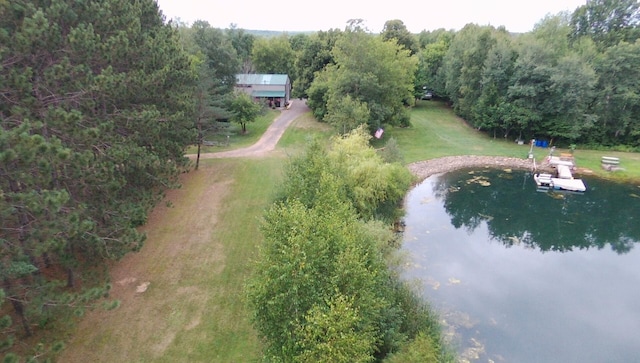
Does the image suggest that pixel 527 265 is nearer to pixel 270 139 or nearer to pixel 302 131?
pixel 270 139

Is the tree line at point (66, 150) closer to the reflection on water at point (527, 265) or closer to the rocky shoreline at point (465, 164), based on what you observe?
the reflection on water at point (527, 265)

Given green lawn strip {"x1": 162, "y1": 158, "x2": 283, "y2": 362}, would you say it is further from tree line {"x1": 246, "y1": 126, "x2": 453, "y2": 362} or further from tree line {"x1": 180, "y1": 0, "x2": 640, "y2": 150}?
tree line {"x1": 180, "y1": 0, "x2": 640, "y2": 150}

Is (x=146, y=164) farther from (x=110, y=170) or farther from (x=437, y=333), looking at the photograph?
(x=437, y=333)

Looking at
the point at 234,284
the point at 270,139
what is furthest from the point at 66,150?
the point at 270,139

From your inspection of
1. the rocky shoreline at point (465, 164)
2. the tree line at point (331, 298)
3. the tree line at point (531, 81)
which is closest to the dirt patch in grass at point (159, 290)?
the tree line at point (331, 298)

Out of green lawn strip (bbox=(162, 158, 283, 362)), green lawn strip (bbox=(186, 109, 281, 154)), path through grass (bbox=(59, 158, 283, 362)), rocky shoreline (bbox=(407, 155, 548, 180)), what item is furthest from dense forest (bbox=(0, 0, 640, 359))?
rocky shoreline (bbox=(407, 155, 548, 180))

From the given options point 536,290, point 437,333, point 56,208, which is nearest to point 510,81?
point 536,290
